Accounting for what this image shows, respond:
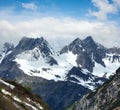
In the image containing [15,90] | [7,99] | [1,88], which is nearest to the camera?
[7,99]

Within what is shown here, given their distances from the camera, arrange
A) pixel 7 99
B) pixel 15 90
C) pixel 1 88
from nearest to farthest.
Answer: pixel 7 99 < pixel 1 88 < pixel 15 90

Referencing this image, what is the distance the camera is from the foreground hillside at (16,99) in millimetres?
104731

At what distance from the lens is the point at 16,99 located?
120 metres

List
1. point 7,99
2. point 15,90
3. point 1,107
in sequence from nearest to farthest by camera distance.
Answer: point 1,107, point 7,99, point 15,90

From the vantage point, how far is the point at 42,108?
134m

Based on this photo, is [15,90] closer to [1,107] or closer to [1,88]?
[1,88]

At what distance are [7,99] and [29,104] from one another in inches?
598

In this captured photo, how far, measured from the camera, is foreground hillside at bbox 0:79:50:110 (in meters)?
105

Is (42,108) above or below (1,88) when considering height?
below

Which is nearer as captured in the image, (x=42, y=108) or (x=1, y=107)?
(x=1, y=107)

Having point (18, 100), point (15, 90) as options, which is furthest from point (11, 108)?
point (15, 90)

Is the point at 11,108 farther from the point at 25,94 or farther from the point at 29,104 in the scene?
the point at 25,94

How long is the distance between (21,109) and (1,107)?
13.1 metres

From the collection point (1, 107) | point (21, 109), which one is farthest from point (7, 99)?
point (1, 107)
